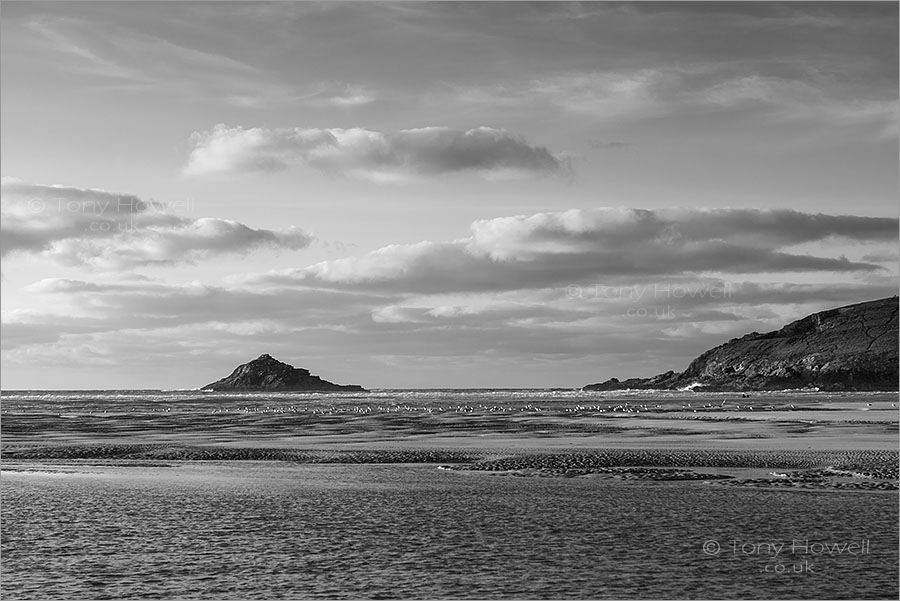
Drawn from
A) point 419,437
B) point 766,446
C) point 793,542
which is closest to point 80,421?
point 419,437

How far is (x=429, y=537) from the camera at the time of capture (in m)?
25.6

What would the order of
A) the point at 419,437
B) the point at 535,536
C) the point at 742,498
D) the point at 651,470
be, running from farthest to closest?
the point at 419,437 → the point at 651,470 → the point at 742,498 → the point at 535,536

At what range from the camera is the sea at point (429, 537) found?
20.3 m

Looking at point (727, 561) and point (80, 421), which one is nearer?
point (727, 561)

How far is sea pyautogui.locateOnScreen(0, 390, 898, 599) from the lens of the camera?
66.6 feet

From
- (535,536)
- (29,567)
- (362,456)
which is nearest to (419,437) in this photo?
(362,456)

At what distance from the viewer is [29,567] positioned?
22.0 m

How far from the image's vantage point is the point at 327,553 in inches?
930

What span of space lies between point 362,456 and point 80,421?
57149 mm

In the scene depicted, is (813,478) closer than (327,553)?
No

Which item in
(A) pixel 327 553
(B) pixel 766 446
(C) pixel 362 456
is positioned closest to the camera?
(A) pixel 327 553

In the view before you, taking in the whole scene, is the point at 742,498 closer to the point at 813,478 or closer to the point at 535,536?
the point at 813,478

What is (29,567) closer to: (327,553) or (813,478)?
(327,553)

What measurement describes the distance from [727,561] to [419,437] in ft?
148
